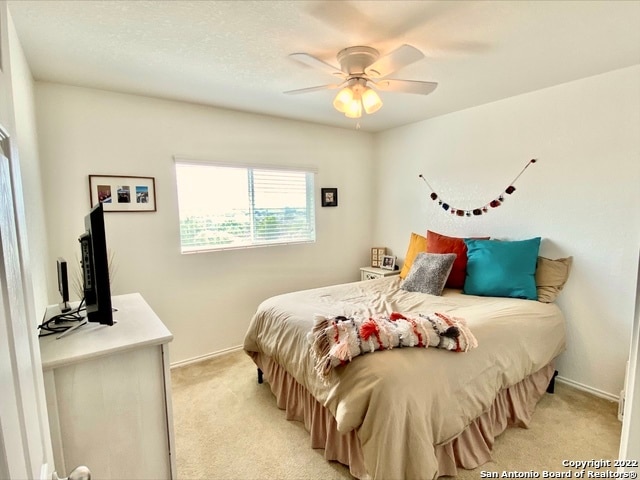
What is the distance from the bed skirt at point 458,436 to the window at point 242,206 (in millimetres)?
1364

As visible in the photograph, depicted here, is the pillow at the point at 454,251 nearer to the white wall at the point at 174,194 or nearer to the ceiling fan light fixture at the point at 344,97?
the white wall at the point at 174,194

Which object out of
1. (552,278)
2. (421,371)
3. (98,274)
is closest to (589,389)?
(552,278)

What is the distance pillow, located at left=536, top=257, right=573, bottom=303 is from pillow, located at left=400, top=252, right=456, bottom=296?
67 cm

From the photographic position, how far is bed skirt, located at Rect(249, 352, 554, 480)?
5.43ft

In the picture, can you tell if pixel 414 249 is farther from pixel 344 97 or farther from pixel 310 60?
pixel 310 60

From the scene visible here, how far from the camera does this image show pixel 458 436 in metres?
1.69

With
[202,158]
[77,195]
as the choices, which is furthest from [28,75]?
[202,158]

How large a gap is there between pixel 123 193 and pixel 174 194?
39 cm

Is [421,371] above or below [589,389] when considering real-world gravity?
above

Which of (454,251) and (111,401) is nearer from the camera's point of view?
(111,401)

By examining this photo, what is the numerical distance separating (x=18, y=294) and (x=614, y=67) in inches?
131

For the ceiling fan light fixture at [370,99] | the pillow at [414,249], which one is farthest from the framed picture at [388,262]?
the ceiling fan light fixture at [370,99]

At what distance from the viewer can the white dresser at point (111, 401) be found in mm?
1201

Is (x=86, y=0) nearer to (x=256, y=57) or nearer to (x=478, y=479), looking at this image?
(x=256, y=57)
